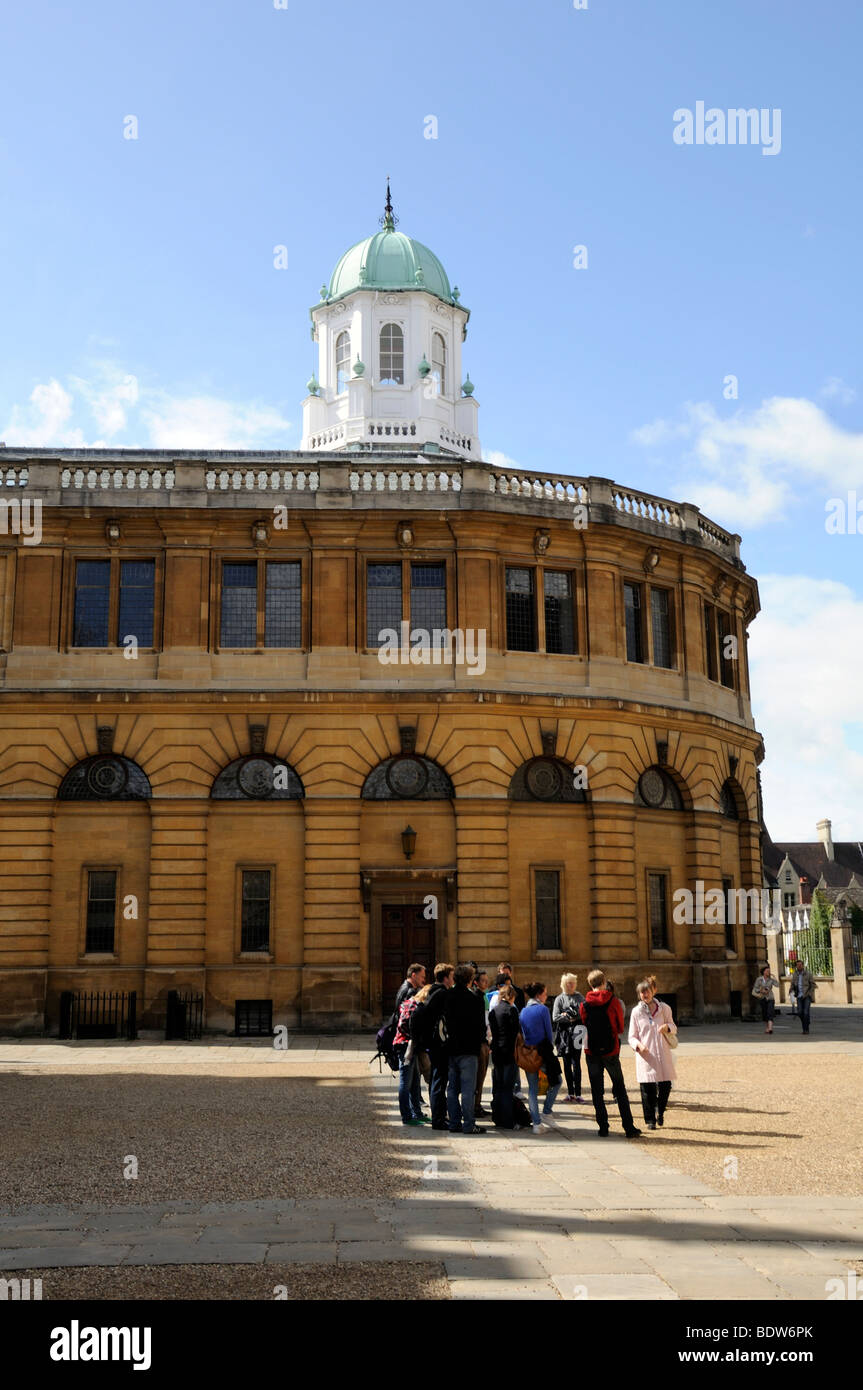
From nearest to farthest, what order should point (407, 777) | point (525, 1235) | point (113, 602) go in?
point (525, 1235), point (407, 777), point (113, 602)

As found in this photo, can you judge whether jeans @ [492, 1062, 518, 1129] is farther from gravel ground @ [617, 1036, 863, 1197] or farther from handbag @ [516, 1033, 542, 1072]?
gravel ground @ [617, 1036, 863, 1197]

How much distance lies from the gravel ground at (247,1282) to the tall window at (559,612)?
24.7 m

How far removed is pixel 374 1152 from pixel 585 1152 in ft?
7.51

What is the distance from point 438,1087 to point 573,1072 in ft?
13.3

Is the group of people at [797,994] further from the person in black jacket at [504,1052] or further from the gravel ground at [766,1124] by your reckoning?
the person in black jacket at [504,1052]

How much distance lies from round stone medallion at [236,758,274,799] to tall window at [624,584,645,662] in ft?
32.9

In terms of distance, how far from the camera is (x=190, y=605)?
31000 millimetres

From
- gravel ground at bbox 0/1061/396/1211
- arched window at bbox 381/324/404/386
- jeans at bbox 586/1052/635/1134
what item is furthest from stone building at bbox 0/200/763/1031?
arched window at bbox 381/324/404/386

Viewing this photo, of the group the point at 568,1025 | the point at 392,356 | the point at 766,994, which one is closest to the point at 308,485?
the point at 766,994

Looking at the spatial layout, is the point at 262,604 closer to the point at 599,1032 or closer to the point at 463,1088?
the point at 463,1088

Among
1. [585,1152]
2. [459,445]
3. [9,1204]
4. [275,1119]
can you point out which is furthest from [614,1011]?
[459,445]

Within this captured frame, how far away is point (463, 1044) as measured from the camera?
15.3 meters

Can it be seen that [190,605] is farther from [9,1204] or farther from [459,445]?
[459,445]

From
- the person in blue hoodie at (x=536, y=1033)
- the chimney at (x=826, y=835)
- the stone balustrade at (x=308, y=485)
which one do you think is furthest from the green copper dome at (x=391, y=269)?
the chimney at (x=826, y=835)
